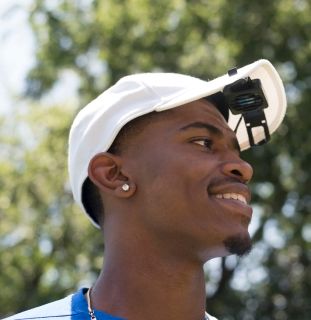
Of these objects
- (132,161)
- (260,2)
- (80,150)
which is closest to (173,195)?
(132,161)

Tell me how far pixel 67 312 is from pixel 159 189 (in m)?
0.45

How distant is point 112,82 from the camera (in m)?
13.6

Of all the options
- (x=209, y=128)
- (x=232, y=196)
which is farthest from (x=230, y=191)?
(x=209, y=128)

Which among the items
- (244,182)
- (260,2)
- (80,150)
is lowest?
(260,2)

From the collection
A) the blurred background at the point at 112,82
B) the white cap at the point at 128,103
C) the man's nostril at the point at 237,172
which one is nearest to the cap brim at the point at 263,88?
the white cap at the point at 128,103

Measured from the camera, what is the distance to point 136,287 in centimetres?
293

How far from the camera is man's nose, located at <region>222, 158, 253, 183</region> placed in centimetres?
297

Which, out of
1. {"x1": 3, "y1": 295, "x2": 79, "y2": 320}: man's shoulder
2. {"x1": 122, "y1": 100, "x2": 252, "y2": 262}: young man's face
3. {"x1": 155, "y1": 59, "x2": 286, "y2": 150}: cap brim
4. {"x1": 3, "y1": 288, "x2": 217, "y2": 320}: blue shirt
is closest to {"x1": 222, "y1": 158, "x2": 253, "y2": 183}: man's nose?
{"x1": 122, "y1": 100, "x2": 252, "y2": 262}: young man's face

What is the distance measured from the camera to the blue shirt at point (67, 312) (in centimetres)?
292

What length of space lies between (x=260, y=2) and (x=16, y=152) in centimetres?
497

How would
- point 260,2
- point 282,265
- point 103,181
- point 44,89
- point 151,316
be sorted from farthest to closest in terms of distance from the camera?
point 44,89
point 282,265
point 260,2
point 103,181
point 151,316

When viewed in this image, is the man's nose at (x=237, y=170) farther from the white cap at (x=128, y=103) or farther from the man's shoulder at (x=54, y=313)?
the man's shoulder at (x=54, y=313)

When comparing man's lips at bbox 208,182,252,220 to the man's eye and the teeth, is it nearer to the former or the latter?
the teeth

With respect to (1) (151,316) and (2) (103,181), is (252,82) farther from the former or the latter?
(1) (151,316)
